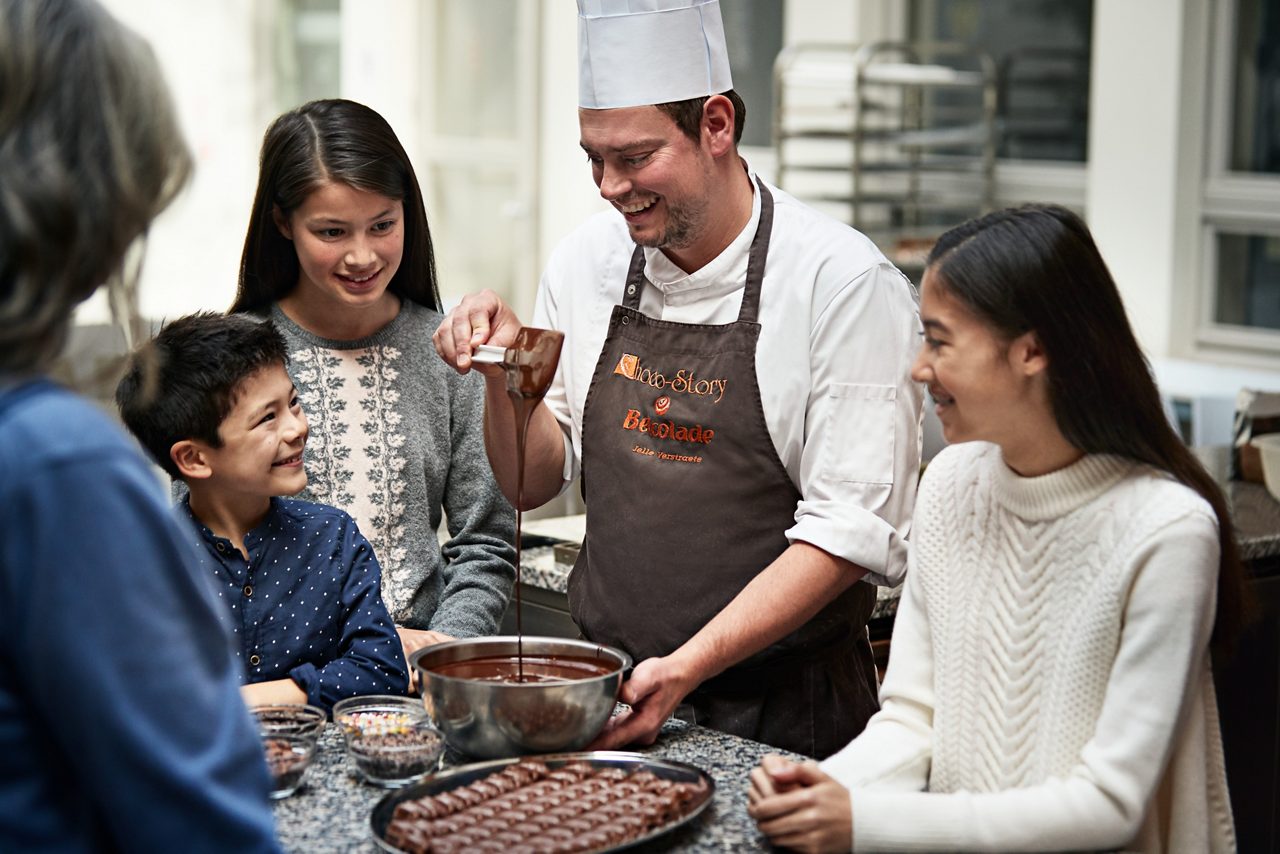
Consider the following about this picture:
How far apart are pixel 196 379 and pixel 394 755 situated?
60 centimetres

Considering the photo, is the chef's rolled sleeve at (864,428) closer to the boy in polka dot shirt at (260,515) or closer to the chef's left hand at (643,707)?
the chef's left hand at (643,707)

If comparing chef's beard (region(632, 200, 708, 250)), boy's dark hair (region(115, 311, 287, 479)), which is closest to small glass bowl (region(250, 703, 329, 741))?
boy's dark hair (region(115, 311, 287, 479))

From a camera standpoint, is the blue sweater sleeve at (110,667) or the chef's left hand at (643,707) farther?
the chef's left hand at (643,707)

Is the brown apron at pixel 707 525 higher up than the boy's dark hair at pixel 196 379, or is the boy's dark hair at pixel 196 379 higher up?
the boy's dark hair at pixel 196 379

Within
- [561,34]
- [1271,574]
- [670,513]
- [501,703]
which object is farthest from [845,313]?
[561,34]

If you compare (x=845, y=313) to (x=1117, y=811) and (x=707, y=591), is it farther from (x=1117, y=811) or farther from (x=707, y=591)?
(x=1117, y=811)

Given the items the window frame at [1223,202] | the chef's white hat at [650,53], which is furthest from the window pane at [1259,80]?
the chef's white hat at [650,53]

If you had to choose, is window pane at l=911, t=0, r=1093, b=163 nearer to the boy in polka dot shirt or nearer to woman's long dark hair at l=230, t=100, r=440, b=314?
woman's long dark hair at l=230, t=100, r=440, b=314

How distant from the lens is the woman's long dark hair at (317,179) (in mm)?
2041

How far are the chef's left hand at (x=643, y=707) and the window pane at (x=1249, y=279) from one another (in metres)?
3.47

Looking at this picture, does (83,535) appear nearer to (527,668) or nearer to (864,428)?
(527,668)

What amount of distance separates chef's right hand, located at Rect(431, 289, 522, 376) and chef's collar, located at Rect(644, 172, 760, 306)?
218 mm

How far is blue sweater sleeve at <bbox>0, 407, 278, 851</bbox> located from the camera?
85cm

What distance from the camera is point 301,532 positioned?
1773 mm
